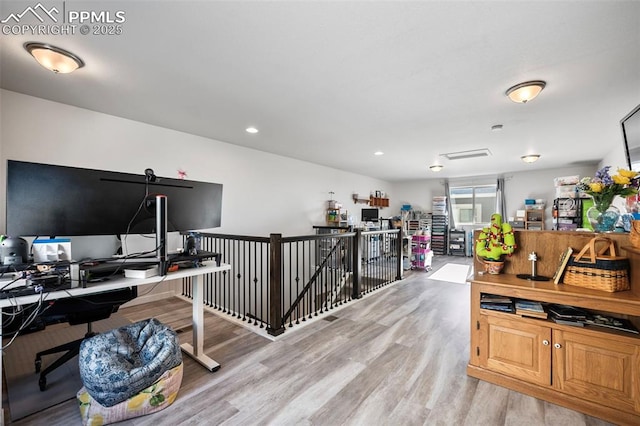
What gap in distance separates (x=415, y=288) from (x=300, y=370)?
125 inches

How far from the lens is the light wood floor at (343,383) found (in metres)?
1.67

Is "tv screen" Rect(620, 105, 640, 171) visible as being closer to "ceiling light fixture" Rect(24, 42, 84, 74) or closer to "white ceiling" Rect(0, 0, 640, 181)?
"white ceiling" Rect(0, 0, 640, 181)

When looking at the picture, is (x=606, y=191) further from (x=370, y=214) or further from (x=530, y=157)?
(x=370, y=214)

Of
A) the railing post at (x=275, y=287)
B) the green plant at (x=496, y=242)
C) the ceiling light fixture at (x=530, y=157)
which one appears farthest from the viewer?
the ceiling light fixture at (x=530, y=157)

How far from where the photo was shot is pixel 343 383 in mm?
2018

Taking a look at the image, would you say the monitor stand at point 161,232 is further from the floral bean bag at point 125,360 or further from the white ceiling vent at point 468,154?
the white ceiling vent at point 468,154

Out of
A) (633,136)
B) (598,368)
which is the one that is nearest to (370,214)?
(633,136)

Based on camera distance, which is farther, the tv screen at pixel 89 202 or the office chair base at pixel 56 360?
the office chair base at pixel 56 360

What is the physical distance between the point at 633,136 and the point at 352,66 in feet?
9.04

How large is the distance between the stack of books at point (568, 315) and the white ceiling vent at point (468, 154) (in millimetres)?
3792

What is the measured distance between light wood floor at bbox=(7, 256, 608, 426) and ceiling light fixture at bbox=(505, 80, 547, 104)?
8.34 ft

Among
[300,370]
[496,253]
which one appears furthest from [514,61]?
[300,370]

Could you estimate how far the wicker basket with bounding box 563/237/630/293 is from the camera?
5.77 feet

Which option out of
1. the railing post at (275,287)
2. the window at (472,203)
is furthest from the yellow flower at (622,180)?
the window at (472,203)
